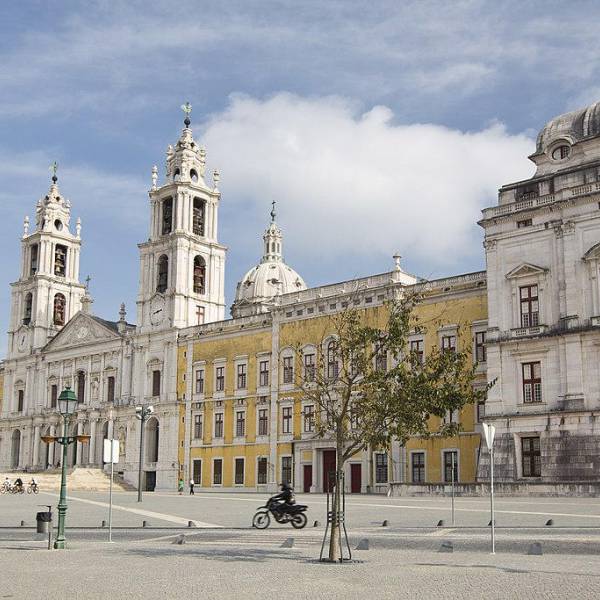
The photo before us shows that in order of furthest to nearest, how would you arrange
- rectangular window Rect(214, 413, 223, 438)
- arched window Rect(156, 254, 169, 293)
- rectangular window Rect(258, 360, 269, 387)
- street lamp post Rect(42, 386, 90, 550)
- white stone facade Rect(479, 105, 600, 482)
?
arched window Rect(156, 254, 169, 293) → rectangular window Rect(214, 413, 223, 438) → rectangular window Rect(258, 360, 269, 387) → white stone facade Rect(479, 105, 600, 482) → street lamp post Rect(42, 386, 90, 550)

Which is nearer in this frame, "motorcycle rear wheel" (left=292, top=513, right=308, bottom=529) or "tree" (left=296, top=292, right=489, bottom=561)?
"tree" (left=296, top=292, right=489, bottom=561)

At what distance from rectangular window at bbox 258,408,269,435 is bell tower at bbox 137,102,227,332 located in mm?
Answer: 10990

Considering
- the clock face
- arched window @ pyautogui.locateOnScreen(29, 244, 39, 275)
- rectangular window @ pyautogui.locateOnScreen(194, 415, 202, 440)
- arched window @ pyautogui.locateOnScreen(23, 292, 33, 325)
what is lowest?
rectangular window @ pyautogui.locateOnScreen(194, 415, 202, 440)

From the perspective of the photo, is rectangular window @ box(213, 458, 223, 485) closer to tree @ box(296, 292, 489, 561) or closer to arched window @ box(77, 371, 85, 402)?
arched window @ box(77, 371, 85, 402)

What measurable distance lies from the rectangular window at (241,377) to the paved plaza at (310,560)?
30161 mm

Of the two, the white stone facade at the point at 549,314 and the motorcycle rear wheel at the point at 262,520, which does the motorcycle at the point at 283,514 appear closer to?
the motorcycle rear wheel at the point at 262,520

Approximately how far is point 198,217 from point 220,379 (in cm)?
1501

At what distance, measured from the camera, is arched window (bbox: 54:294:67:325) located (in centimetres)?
8034

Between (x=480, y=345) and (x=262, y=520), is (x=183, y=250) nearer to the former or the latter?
(x=480, y=345)

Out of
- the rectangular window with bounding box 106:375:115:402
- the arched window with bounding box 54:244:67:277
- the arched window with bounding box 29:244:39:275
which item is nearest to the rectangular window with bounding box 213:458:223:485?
the rectangular window with bounding box 106:375:115:402

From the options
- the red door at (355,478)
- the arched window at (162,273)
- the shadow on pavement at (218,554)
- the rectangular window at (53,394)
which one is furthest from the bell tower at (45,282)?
the shadow on pavement at (218,554)

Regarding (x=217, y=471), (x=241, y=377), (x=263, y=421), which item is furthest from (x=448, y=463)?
(x=217, y=471)

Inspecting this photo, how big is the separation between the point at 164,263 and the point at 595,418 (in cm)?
3824

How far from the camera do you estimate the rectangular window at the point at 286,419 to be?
185ft
